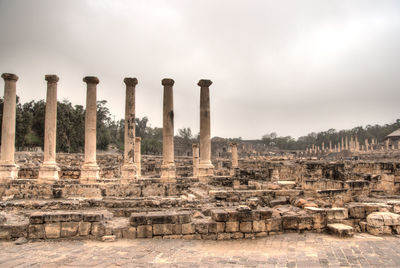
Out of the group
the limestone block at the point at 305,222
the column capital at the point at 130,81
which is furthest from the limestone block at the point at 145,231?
the column capital at the point at 130,81

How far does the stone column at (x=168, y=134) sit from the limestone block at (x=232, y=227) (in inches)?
308

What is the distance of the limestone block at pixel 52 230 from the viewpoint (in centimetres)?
619

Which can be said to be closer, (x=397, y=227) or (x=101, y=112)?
(x=397, y=227)

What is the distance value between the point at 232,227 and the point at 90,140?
9.88 m

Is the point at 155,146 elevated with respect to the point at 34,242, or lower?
elevated

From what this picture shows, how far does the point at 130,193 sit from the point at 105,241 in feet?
21.6

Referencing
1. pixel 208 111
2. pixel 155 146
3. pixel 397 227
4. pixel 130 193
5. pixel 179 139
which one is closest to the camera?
pixel 397 227

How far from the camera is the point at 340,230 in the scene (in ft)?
20.7

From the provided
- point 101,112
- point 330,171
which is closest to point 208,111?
point 330,171

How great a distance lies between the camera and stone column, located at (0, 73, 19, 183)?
46.3 ft

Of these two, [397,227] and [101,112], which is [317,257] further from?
[101,112]

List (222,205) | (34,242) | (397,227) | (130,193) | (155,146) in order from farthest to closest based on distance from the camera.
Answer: (155,146) → (130,193) → (222,205) → (397,227) → (34,242)

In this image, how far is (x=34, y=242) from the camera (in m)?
6.07

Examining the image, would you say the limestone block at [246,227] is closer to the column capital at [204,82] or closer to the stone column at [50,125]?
the column capital at [204,82]
